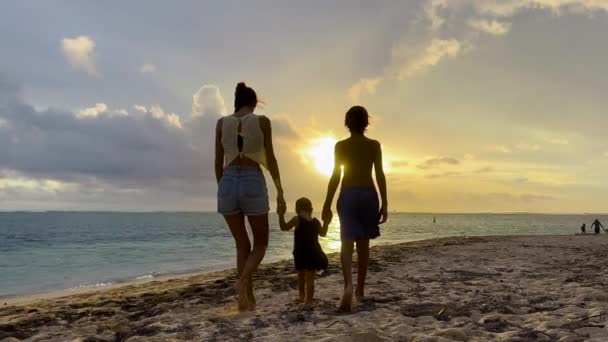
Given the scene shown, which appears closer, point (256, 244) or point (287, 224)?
point (256, 244)

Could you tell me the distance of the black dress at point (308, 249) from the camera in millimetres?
5145

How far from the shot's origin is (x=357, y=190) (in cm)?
509

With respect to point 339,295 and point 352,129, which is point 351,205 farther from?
point 339,295

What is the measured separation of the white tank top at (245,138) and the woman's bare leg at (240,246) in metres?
0.62

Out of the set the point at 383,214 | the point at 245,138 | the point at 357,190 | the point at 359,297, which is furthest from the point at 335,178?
the point at 359,297

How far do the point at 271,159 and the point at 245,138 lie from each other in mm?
367

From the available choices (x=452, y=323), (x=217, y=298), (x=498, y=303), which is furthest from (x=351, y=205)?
(x=217, y=298)

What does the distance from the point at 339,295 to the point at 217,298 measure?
1.80 m

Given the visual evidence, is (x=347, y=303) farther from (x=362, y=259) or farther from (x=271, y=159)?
(x=271, y=159)

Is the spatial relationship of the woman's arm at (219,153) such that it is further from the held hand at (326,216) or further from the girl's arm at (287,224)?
the held hand at (326,216)

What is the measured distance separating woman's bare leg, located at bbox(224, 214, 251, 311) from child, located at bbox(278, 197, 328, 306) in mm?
508

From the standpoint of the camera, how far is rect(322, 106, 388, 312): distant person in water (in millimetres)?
5051

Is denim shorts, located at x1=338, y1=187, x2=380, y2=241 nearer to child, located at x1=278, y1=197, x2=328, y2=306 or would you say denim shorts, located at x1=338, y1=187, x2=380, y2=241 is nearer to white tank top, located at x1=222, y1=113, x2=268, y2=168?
child, located at x1=278, y1=197, x2=328, y2=306

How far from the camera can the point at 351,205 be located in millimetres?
5055
